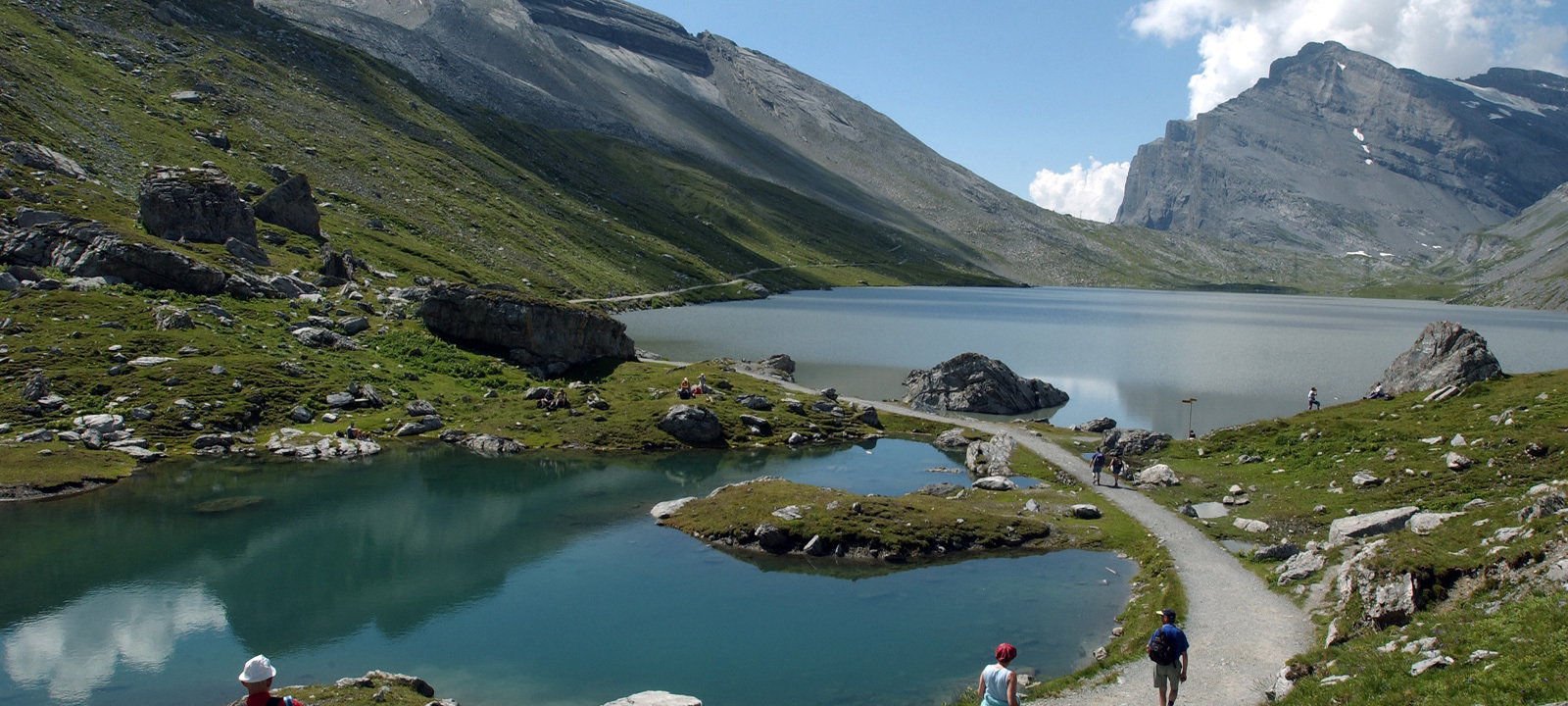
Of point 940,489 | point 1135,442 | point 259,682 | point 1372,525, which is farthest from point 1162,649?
point 1135,442

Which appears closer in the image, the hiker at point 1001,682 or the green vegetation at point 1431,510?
the green vegetation at point 1431,510

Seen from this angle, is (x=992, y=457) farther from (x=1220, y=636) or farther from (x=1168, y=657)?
(x=1168, y=657)

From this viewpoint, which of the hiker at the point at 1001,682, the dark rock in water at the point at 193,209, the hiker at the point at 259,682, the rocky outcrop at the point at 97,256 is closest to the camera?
the hiker at the point at 259,682

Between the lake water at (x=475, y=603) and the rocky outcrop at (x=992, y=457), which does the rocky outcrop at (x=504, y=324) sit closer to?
the lake water at (x=475, y=603)

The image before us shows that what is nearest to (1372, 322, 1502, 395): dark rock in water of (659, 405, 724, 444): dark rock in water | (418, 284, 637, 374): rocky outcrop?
(659, 405, 724, 444): dark rock in water

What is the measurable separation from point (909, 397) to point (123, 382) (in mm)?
60495

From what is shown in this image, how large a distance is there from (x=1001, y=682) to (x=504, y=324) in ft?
222

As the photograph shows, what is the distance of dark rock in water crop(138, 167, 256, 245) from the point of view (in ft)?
264

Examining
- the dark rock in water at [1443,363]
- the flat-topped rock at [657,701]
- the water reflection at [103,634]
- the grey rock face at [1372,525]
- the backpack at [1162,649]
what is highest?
the dark rock in water at [1443,363]

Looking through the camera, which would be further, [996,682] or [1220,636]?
[1220,636]

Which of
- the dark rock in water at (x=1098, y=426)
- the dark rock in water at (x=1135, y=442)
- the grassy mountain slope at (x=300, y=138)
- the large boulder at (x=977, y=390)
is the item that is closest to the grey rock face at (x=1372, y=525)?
the dark rock in water at (x=1135, y=442)

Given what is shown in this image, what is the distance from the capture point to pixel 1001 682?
53.2ft

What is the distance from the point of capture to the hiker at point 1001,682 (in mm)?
16047

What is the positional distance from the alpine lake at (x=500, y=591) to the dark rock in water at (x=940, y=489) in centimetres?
270
